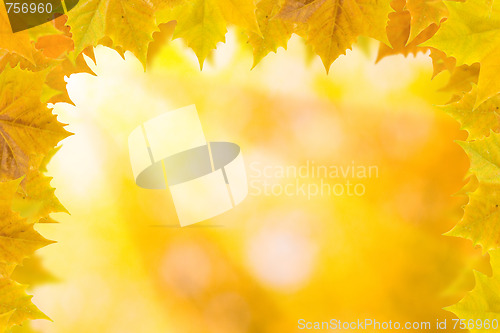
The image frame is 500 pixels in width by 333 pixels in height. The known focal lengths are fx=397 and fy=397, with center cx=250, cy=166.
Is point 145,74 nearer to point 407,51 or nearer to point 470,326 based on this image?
point 407,51

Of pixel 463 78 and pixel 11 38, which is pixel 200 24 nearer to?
pixel 11 38

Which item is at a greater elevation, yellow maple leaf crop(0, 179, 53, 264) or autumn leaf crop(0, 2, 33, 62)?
autumn leaf crop(0, 2, 33, 62)

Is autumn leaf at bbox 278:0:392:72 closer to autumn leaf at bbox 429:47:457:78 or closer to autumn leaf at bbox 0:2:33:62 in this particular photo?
autumn leaf at bbox 429:47:457:78

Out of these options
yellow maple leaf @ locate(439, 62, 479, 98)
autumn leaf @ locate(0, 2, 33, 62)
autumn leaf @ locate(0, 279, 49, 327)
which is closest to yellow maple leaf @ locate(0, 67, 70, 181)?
autumn leaf @ locate(0, 2, 33, 62)

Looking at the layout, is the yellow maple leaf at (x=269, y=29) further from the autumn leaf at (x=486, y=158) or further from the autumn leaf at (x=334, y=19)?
the autumn leaf at (x=486, y=158)

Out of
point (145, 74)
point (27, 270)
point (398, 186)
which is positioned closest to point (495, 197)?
point (398, 186)

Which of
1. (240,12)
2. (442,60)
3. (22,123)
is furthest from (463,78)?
(22,123)

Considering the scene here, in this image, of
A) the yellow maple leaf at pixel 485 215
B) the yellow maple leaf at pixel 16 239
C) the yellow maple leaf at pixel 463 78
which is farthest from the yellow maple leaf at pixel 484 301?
the yellow maple leaf at pixel 16 239
